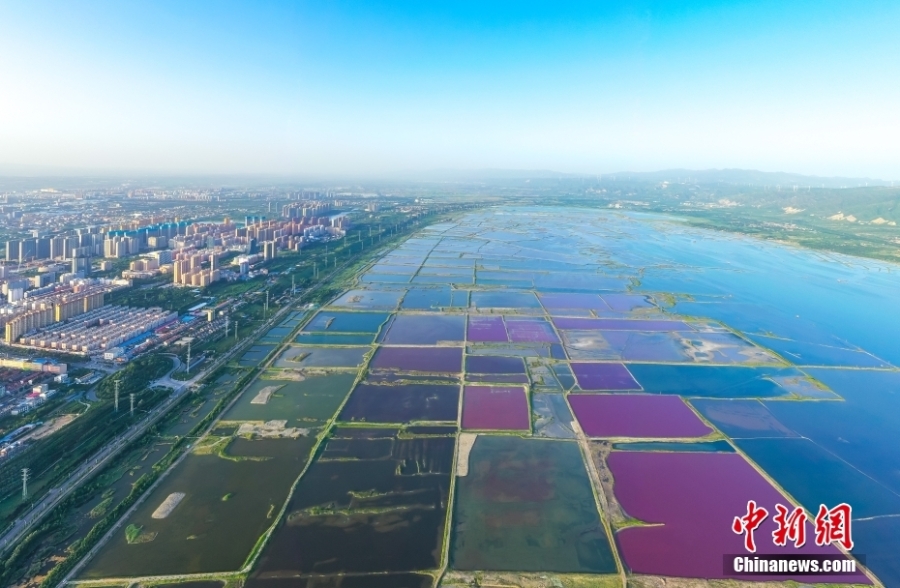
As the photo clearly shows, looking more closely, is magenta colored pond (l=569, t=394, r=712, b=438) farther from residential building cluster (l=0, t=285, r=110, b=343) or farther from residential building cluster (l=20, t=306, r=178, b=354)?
residential building cluster (l=0, t=285, r=110, b=343)

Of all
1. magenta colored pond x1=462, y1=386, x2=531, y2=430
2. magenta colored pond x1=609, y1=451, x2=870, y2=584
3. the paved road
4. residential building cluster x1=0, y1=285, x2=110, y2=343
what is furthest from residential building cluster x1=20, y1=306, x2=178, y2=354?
magenta colored pond x1=609, y1=451, x2=870, y2=584

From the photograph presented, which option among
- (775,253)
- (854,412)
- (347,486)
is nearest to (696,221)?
(775,253)

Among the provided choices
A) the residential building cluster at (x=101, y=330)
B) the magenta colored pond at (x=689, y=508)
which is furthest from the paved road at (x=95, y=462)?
the magenta colored pond at (x=689, y=508)

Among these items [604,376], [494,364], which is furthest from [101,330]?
[604,376]

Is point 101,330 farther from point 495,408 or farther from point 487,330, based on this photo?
point 495,408

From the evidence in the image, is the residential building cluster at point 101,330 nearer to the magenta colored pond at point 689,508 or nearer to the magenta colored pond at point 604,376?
the magenta colored pond at point 604,376

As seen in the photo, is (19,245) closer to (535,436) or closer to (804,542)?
(535,436)
